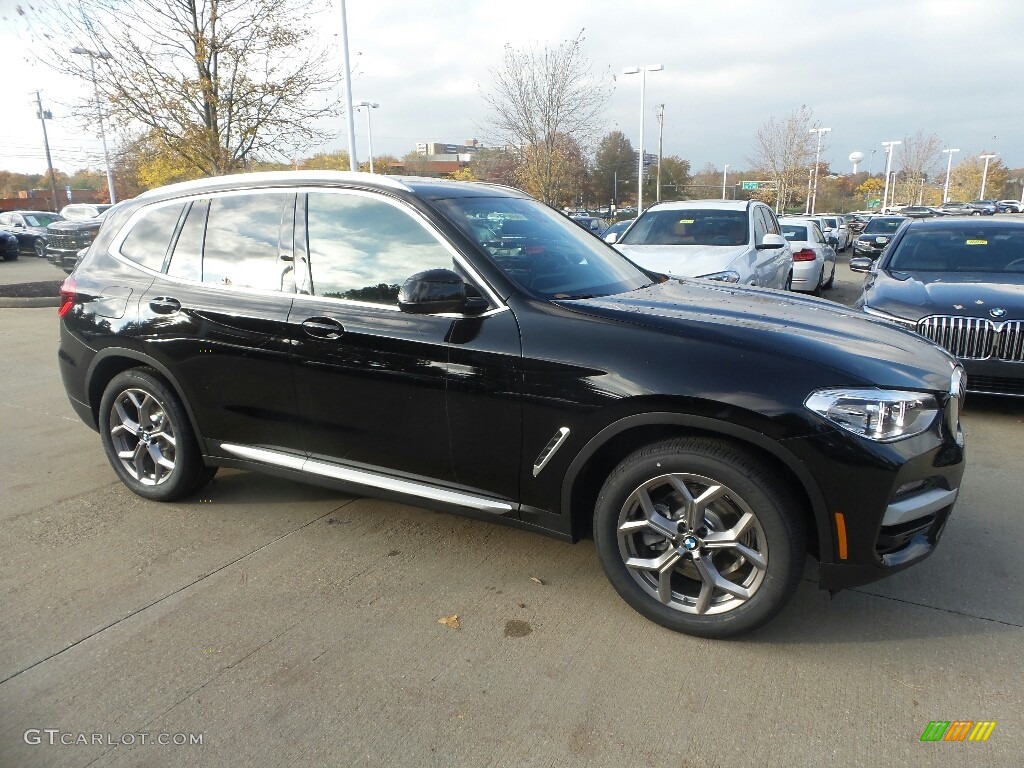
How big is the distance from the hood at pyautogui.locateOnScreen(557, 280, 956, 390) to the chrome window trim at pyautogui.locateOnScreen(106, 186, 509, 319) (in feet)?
1.34

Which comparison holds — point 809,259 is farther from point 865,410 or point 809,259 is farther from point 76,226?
point 76,226

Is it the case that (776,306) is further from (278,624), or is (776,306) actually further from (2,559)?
(2,559)

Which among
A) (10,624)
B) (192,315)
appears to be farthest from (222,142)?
(10,624)

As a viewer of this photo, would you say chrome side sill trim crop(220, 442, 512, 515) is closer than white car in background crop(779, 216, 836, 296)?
Yes

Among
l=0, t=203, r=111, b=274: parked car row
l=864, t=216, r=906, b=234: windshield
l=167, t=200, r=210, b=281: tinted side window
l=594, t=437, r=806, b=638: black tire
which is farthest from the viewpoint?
l=864, t=216, r=906, b=234: windshield

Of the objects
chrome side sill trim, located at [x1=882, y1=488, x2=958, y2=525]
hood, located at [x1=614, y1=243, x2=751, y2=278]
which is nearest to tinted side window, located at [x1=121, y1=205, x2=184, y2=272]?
chrome side sill trim, located at [x1=882, y1=488, x2=958, y2=525]

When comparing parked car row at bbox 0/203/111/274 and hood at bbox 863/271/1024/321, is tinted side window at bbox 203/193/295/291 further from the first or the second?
parked car row at bbox 0/203/111/274

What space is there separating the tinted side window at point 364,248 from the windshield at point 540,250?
0.67ft

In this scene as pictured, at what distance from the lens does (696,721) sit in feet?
8.07

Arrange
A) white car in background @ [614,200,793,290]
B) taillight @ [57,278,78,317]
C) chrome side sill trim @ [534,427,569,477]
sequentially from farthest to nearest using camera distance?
white car in background @ [614,200,793,290], taillight @ [57,278,78,317], chrome side sill trim @ [534,427,569,477]

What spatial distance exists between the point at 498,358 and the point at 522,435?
1.13 ft

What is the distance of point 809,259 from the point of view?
13.1 meters

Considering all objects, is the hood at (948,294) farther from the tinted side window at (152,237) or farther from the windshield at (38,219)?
the windshield at (38,219)

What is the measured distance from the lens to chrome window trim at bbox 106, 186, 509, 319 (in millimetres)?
3141
